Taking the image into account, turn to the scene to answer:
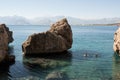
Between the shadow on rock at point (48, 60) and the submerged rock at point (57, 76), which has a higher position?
the shadow on rock at point (48, 60)

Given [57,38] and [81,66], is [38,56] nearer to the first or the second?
[57,38]

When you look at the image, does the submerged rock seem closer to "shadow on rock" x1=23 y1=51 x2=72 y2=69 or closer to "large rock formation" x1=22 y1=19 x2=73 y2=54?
"shadow on rock" x1=23 y1=51 x2=72 y2=69

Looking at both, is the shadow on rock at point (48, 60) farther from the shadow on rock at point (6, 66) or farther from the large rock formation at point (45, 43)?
the shadow on rock at point (6, 66)

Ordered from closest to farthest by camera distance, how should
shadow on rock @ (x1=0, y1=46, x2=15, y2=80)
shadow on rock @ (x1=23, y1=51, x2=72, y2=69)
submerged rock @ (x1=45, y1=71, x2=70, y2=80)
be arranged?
submerged rock @ (x1=45, y1=71, x2=70, y2=80) < shadow on rock @ (x1=0, y1=46, x2=15, y2=80) < shadow on rock @ (x1=23, y1=51, x2=72, y2=69)

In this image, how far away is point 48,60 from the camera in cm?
5581

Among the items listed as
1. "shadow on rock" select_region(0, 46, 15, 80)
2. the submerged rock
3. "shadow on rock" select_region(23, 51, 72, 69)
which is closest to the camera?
the submerged rock

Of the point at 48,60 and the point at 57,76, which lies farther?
the point at 48,60

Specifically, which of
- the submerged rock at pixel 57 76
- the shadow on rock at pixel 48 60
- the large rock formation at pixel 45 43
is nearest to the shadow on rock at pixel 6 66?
the shadow on rock at pixel 48 60

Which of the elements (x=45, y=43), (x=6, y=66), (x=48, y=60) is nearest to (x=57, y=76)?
(x=6, y=66)

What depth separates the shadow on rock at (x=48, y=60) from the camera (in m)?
51.4

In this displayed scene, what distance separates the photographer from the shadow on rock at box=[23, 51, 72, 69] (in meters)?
51.4

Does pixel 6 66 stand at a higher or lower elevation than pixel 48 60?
lower

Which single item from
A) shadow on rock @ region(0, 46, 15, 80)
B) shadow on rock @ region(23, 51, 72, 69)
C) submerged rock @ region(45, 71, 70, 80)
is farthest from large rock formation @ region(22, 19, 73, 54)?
submerged rock @ region(45, 71, 70, 80)

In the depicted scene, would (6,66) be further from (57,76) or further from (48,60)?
(57,76)
